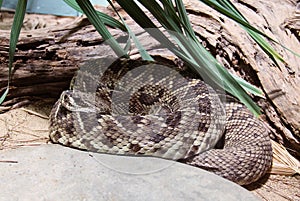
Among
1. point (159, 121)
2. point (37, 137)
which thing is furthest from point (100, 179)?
point (37, 137)

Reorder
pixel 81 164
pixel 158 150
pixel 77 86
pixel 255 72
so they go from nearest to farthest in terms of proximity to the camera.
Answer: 1. pixel 81 164
2. pixel 158 150
3. pixel 77 86
4. pixel 255 72

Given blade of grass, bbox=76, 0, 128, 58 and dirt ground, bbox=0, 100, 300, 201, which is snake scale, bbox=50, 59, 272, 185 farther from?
blade of grass, bbox=76, 0, 128, 58

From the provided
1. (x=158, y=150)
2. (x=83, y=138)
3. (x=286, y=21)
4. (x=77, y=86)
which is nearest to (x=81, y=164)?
(x=83, y=138)

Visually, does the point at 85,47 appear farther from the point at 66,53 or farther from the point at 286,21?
the point at 286,21

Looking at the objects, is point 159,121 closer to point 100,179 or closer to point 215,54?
point 100,179

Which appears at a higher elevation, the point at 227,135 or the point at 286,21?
the point at 286,21

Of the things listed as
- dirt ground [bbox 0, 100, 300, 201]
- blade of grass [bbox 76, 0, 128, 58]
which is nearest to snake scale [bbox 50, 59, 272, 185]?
dirt ground [bbox 0, 100, 300, 201]

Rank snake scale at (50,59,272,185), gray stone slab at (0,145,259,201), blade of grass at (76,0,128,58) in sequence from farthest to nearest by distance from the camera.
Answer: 1. snake scale at (50,59,272,185)
2. blade of grass at (76,0,128,58)
3. gray stone slab at (0,145,259,201)
